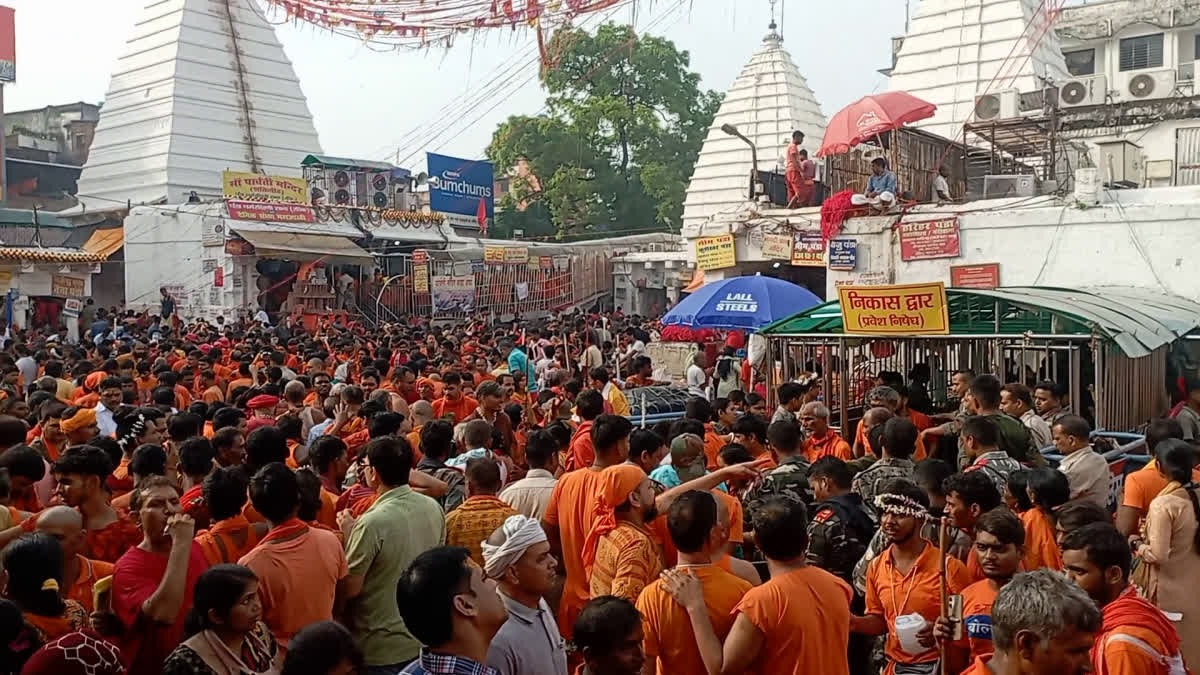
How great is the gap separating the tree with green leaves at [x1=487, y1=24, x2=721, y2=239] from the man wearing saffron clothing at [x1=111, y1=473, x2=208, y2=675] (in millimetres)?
36351

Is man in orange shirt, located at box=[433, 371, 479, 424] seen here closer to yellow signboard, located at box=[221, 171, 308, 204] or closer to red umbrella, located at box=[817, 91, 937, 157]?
red umbrella, located at box=[817, 91, 937, 157]

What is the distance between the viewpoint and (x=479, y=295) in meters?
27.6

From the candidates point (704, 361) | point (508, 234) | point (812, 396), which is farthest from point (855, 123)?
point (508, 234)

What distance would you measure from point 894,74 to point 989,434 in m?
21.6

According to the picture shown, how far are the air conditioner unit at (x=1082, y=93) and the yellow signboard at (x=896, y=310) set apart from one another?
1163cm

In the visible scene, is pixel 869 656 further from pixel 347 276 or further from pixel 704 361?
pixel 347 276

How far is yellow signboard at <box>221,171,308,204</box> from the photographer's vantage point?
23605 mm

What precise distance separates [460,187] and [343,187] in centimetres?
503

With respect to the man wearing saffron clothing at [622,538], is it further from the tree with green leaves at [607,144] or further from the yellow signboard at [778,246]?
the tree with green leaves at [607,144]

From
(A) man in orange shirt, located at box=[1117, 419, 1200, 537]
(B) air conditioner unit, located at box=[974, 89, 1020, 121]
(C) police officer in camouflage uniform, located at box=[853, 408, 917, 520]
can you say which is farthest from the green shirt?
(B) air conditioner unit, located at box=[974, 89, 1020, 121]

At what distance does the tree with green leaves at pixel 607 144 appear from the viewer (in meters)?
40.4

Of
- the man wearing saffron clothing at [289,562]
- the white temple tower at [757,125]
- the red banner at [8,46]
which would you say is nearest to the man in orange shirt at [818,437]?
the man wearing saffron clothing at [289,562]

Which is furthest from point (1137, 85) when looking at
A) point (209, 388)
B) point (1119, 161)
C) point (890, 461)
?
point (209, 388)

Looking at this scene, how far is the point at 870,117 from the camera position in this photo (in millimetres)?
14594
